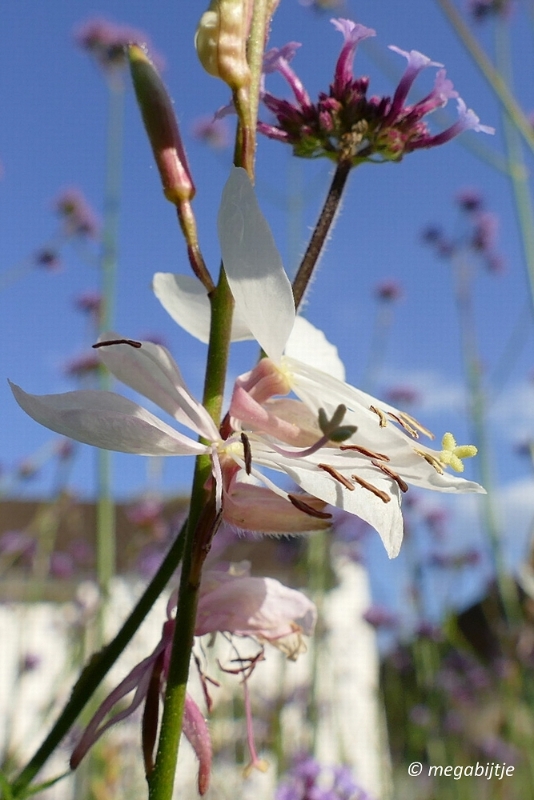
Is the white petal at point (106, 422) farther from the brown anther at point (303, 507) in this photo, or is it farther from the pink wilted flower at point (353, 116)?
the pink wilted flower at point (353, 116)

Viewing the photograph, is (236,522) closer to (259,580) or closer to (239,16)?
(259,580)

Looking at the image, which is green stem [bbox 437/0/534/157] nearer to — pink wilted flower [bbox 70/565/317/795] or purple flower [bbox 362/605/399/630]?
pink wilted flower [bbox 70/565/317/795]

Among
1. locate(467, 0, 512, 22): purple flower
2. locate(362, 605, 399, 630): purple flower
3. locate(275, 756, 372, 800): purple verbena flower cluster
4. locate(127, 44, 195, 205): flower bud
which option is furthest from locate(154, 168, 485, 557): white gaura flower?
locate(362, 605, 399, 630): purple flower

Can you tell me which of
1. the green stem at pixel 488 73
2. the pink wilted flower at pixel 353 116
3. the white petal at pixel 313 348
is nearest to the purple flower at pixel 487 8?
the green stem at pixel 488 73

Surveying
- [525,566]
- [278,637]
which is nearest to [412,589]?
[525,566]

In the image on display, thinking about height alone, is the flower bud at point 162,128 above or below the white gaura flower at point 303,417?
above

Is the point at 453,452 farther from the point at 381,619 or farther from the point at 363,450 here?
the point at 381,619

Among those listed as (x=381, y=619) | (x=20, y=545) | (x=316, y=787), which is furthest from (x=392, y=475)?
(x=381, y=619)
